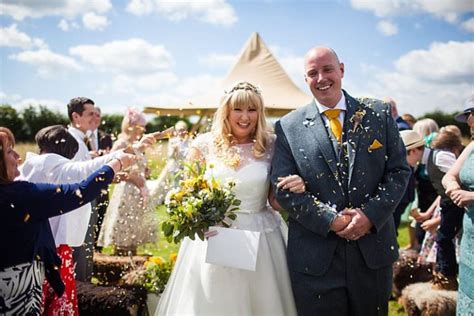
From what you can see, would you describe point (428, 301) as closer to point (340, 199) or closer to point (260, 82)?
point (340, 199)

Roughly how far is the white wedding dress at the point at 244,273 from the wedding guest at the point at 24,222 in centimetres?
94

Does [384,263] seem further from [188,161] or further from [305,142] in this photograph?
[188,161]

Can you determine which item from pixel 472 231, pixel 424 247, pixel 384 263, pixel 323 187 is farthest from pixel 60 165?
pixel 424 247

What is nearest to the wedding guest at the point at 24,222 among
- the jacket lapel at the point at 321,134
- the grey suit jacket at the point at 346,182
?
the grey suit jacket at the point at 346,182

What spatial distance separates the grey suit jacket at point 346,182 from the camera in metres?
3.15

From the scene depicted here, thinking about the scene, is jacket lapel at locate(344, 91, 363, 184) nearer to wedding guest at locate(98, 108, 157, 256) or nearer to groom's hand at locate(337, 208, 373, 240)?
groom's hand at locate(337, 208, 373, 240)

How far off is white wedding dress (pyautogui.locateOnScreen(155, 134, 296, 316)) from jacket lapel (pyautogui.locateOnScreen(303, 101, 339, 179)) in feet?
1.78

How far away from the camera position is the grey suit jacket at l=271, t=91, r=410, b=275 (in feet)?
10.3

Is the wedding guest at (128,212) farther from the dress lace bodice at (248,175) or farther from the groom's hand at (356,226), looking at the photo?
the groom's hand at (356,226)

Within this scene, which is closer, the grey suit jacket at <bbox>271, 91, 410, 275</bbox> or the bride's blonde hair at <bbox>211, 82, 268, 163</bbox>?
the grey suit jacket at <bbox>271, 91, 410, 275</bbox>

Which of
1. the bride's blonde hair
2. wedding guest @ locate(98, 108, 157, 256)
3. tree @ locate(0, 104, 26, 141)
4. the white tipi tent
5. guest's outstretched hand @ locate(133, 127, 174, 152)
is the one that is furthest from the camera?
tree @ locate(0, 104, 26, 141)

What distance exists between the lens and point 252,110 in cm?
381

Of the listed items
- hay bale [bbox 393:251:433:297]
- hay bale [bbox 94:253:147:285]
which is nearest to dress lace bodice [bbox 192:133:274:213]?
hay bale [bbox 94:253:147:285]

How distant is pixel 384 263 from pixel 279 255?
749 millimetres
